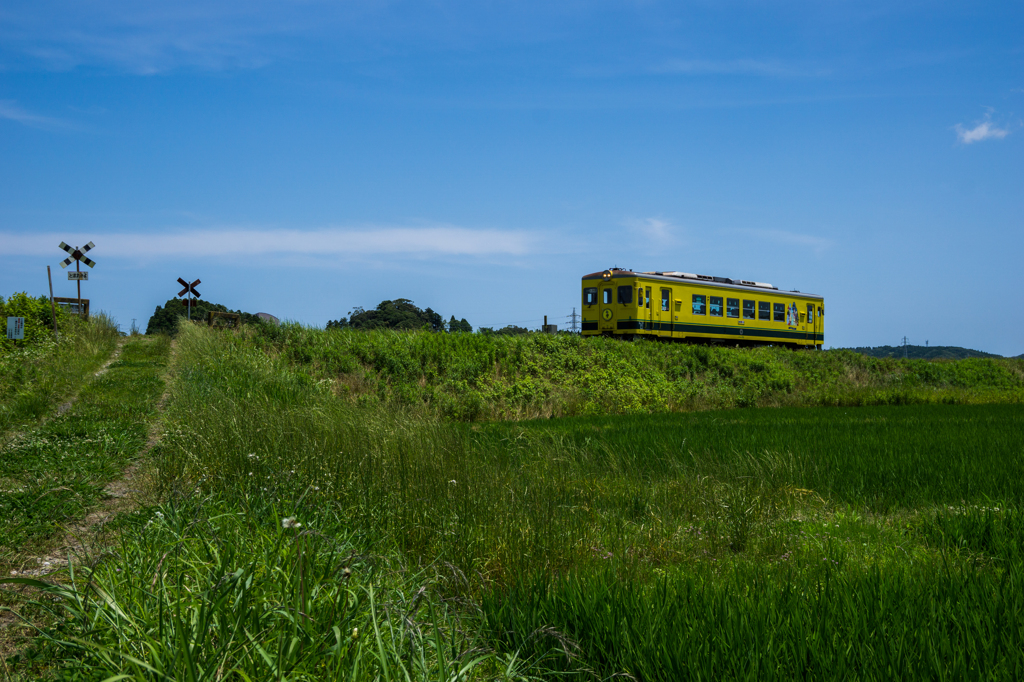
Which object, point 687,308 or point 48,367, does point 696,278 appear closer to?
point 687,308

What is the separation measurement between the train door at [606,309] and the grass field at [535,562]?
49.1 ft

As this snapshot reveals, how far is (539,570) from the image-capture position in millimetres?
3594

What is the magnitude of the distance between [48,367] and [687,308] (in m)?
20.3

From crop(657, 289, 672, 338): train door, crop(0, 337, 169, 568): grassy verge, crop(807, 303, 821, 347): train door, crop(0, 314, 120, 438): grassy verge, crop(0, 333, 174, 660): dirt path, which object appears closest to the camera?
crop(0, 333, 174, 660): dirt path

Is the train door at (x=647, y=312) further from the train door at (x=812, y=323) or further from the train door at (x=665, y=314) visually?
the train door at (x=812, y=323)

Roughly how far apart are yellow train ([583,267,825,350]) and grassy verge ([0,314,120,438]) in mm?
16388

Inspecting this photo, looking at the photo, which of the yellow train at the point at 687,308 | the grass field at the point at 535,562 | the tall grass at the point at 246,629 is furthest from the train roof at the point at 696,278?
the tall grass at the point at 246,629

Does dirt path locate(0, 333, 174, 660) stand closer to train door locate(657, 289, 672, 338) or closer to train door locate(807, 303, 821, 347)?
train door locate(657, 289, 672, 338)

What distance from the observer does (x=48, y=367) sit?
587 inches

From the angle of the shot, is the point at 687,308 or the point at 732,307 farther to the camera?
the point at 732,307

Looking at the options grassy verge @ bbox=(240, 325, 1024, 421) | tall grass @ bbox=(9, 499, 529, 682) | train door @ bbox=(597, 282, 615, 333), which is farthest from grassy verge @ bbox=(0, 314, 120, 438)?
train door @ bbox=(597, 282, 615, 333)

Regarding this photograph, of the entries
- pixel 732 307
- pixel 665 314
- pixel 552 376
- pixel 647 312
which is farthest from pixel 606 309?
pixel 552 376

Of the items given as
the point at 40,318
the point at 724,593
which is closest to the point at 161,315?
the point at 40,318

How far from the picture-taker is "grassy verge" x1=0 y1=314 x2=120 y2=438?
10203 mm
